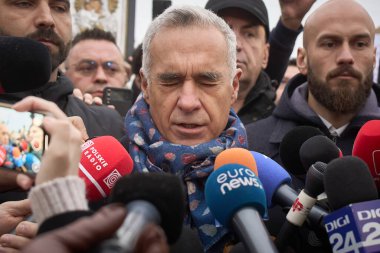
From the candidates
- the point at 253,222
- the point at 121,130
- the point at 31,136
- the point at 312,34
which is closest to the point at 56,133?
the point at 31,136

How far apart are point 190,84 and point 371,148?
2.34ft

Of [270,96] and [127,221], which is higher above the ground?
[127,221]

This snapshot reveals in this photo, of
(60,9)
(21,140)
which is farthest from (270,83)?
(21,140)

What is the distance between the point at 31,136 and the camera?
1.26m

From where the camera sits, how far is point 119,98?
349 cm

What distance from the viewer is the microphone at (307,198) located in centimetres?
133

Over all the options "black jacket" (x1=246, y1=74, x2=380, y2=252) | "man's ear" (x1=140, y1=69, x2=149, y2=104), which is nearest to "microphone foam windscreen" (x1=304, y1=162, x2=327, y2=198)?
"man's ear" (x1=140, y1=69, x2=149, y2=104)

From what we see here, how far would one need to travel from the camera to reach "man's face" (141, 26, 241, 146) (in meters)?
1.96

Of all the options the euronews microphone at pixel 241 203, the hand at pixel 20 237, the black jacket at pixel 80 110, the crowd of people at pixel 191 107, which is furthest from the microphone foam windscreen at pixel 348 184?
the black jacket at pixel 80 110

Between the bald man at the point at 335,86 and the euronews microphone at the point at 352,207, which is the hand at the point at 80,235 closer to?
the euronews microphone at the point at 352,207

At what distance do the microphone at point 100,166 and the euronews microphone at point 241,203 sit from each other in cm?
36

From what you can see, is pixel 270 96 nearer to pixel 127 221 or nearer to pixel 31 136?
pixel 31 136

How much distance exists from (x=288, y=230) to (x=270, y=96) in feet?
6.15

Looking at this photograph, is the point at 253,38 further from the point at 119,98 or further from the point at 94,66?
the point at 94,66
